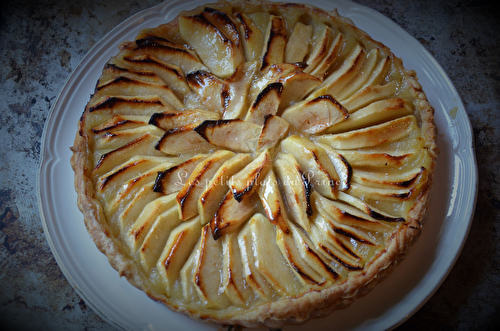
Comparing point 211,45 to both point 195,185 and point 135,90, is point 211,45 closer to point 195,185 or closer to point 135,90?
point 135,90

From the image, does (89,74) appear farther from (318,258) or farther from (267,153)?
(318,258)

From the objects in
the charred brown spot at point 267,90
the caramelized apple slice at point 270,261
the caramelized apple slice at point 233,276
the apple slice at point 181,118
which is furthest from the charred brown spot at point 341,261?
the apple slice at point 181,118

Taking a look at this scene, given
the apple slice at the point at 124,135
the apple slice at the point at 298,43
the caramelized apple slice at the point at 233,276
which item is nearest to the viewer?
the caramelized apple slice at the point at 233,276

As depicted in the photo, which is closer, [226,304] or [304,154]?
[226,304]

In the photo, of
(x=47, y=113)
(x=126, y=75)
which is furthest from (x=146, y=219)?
(x=47, y=113)

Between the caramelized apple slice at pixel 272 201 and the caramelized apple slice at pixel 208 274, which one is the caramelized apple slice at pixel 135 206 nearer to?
the caramelized apple slice at pixel 208 274

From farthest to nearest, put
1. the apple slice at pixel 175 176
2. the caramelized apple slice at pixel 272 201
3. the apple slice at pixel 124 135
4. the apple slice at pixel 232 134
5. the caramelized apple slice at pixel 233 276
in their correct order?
the apple slice at pixel 124 135 < the apple slice at pixel 232 134 < the apple slice at pixel 175 176 < the caramelized apple slice at pixel 272 201 < the caramelized apple slice at pixel 233 276

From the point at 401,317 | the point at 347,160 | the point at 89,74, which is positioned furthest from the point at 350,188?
the point at 89,74
